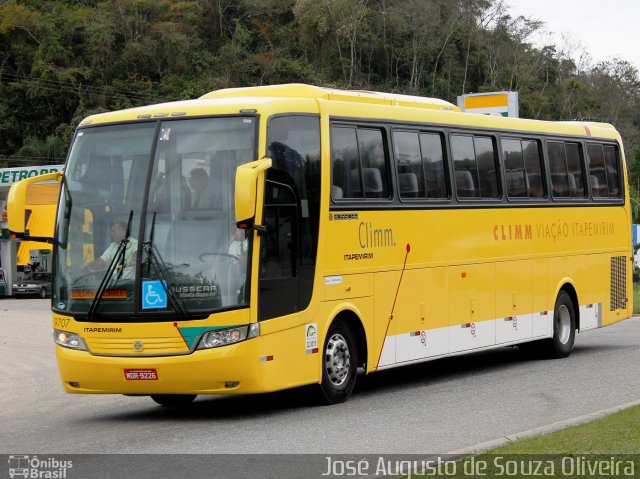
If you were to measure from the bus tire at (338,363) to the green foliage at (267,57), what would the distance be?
7661 cm

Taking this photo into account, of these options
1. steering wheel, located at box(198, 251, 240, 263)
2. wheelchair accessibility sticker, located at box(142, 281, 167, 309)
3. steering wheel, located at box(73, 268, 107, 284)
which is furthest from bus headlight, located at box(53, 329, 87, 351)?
steering wheel, located at box(198, 251, 240, 263)

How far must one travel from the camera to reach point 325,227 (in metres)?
13.8

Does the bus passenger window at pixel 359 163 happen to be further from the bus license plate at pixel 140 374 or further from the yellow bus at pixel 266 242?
the bus license plate at pixel 140 374

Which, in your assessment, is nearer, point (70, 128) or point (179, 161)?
point (179, 161)

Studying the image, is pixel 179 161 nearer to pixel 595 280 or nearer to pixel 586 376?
pixel 586 376

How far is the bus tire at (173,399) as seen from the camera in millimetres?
14266

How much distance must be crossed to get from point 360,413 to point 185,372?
1999 mm

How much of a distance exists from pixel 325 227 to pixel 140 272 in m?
2.36

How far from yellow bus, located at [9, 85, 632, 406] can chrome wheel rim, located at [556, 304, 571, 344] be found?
2.57m

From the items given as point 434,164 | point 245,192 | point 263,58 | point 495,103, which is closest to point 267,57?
point 263,58

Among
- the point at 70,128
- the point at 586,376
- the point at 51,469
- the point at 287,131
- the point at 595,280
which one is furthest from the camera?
the point at 70,128

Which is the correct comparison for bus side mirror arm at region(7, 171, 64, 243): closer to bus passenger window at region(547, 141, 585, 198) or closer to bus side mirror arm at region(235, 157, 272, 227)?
bus side mirror arm at region(235, 157, 272, 227)

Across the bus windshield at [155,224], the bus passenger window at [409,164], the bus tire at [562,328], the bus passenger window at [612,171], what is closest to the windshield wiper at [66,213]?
the bus windshield at [155,224]

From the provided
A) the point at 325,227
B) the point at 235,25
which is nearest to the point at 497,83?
the point at 235,25
